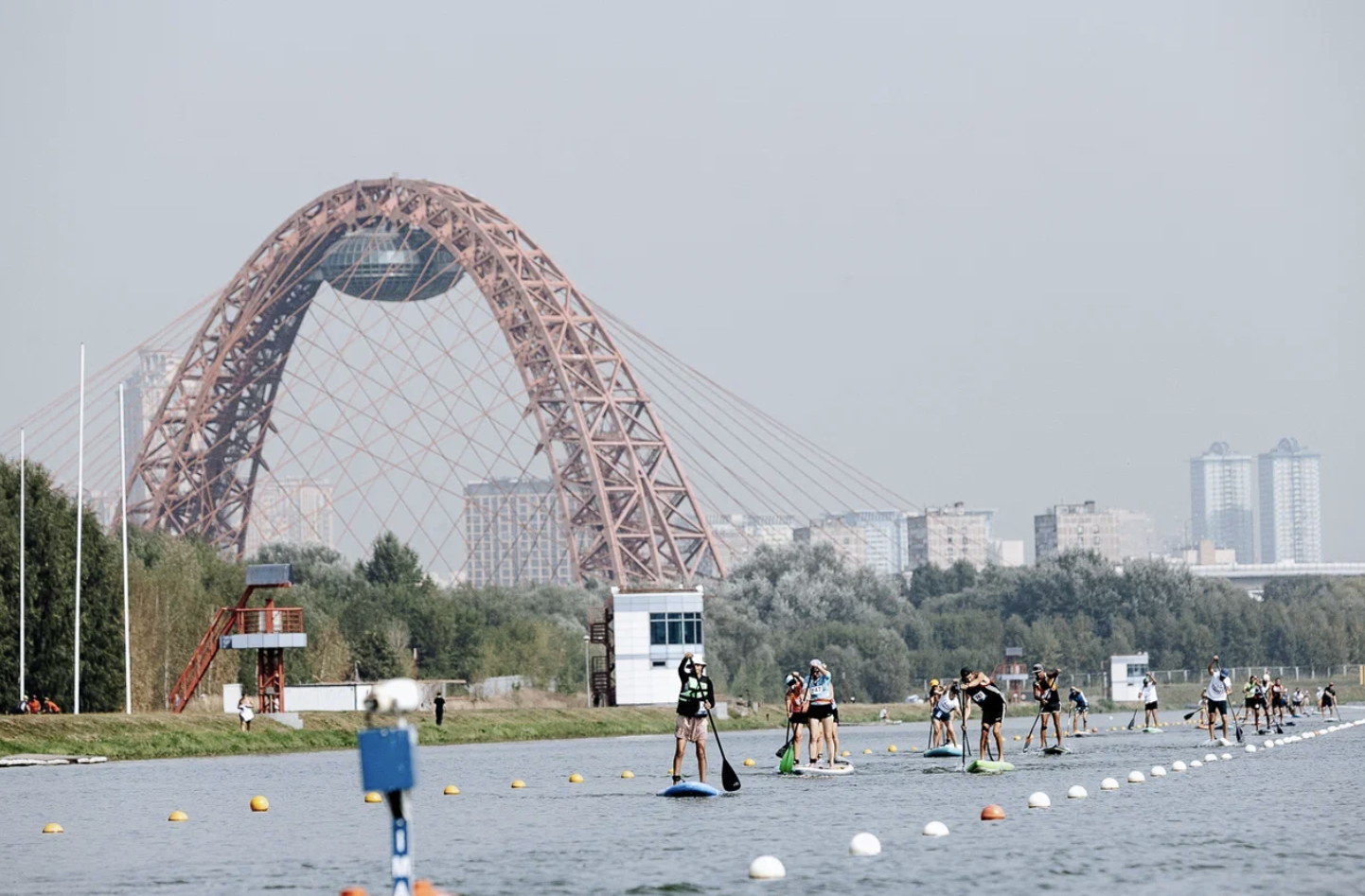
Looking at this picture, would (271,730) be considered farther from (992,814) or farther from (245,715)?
(992,814)

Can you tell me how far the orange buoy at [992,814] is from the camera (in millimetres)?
A: 32406

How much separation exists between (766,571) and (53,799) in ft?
378

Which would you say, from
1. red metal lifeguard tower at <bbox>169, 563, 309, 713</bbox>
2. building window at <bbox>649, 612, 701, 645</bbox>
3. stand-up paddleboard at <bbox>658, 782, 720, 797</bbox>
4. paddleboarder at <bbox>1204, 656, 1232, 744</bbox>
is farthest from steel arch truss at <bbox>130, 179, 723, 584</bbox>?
stand-up paddleboard at <bbox>658, 782, 720, 797</bbox>

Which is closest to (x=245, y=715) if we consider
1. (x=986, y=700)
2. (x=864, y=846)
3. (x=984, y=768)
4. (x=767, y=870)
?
(x=986, y=700)

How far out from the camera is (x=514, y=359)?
13662cm

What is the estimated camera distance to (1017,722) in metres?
106

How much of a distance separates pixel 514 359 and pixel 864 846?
11043cm

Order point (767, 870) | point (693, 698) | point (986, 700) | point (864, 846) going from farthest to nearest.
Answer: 1. point (986, 700)
2. point (693, 698)
3. point (864, 846)
4. point (767, 870)

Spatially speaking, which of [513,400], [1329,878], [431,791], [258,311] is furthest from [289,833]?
[258,311]

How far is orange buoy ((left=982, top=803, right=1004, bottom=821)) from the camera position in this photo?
3241 cm

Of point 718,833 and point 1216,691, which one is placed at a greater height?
point 1216,691

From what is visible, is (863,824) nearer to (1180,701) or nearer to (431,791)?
(431,791)

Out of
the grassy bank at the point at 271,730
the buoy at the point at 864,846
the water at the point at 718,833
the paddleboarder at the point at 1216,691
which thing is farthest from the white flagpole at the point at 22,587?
the buoy at the point at 864,846

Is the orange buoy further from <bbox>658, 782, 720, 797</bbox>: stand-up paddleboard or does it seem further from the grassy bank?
the grassy bank
